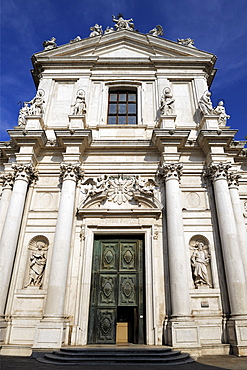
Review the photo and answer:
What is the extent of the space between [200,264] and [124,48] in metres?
11.9

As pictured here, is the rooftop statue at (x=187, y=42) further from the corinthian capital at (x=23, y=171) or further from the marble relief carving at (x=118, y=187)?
the corinthian capital at (x=23, y=171)

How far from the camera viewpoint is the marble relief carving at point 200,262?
902 cm

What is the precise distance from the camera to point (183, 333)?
7605 mm

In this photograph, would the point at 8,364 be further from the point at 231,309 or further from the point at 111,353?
the point at 231,309

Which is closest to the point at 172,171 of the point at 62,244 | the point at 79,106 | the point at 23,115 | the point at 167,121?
the point at 167,121

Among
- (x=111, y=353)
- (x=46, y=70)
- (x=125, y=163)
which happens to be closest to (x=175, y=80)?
(x=125, y=163)

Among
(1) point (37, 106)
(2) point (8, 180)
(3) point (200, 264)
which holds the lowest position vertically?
(3) point (200, 264)

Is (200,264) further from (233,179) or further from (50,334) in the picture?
(50,334)

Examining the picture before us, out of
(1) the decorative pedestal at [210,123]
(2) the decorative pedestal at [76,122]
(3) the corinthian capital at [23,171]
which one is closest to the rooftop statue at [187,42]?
(1) the decorative pedestal at [210,123]

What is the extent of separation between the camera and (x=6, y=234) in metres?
9.14

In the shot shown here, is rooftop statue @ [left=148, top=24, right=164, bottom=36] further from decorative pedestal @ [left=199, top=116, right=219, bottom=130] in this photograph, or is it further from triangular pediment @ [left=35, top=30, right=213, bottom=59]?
decorative pedestal @ [left=199, top=116, right=219, bottom=130]

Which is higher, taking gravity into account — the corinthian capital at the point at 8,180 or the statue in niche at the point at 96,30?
the statue in niche at the point at 96,30

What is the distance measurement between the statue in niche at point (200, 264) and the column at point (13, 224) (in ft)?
20.1

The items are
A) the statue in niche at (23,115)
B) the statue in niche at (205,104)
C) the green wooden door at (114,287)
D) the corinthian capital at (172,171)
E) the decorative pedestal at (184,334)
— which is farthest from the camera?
the statue in niche at (23,115)
